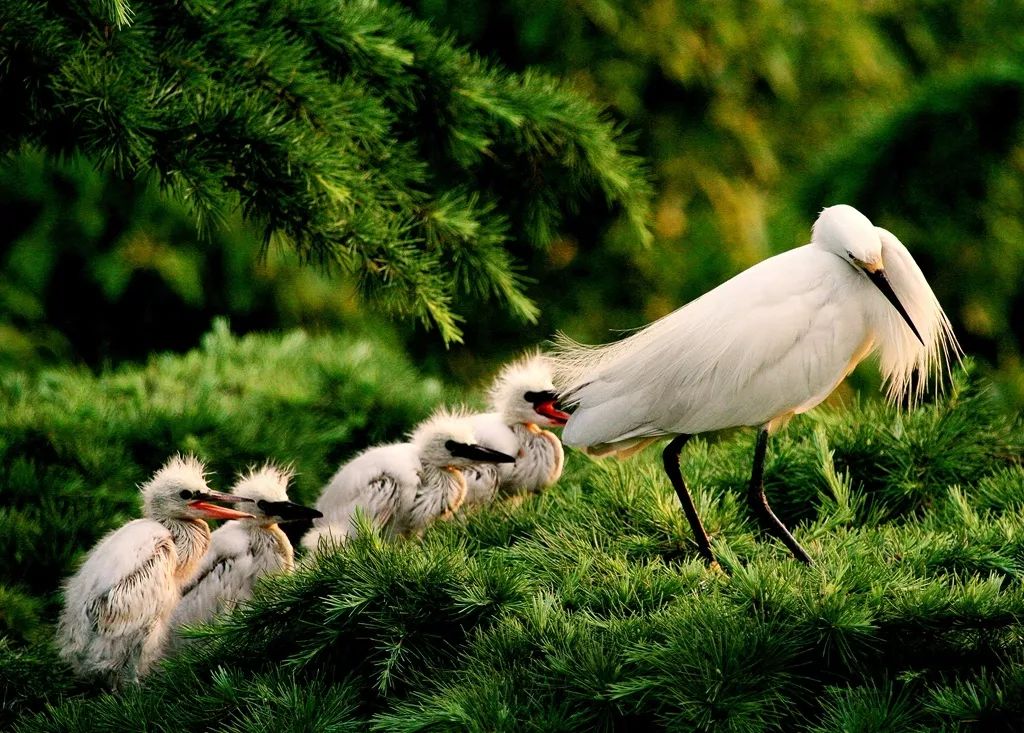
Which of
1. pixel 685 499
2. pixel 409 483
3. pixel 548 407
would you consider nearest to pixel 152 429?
pixel 409 483

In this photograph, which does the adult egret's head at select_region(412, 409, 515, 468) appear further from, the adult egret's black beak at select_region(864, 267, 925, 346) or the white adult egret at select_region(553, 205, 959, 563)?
the adult egret's black beak at select_region(864, 267, 925, 346)

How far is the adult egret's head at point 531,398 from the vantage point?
161 inches

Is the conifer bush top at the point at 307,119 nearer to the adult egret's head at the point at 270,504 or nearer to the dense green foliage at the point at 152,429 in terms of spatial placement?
the adult egret's head at the point at 270,504

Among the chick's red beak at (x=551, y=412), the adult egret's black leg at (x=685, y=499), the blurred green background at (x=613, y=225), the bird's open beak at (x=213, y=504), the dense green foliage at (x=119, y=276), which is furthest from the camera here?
the dense green foliage at (x=119, y=276)

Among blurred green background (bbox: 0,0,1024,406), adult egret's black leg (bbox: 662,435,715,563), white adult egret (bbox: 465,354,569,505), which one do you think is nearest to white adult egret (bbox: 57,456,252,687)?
white adult egret (bbox: 465,354,569,505)

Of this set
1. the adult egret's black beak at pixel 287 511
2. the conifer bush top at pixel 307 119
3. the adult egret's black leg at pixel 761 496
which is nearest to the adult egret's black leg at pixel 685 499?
the adult egret's black leg at pixel 761 496

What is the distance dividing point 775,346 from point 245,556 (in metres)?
1.47

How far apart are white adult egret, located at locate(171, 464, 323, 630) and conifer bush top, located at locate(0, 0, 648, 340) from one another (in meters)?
0.59

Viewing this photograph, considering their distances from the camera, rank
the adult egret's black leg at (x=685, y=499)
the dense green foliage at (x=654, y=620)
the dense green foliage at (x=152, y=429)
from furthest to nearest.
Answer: the dense green foliage at (x=152, y=429)
the adult egret's black leg at (x=685, y=499)
the dense green foliage at (x=654, y=620)

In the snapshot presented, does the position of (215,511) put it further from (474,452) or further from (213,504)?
(474,452)

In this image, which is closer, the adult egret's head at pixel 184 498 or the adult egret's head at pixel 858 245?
the adult egret's head at pixel 858 245

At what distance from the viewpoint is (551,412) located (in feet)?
13.5

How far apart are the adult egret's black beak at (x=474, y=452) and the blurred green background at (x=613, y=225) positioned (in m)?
3.48

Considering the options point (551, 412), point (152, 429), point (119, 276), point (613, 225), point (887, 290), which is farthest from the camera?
point (613, 225)
